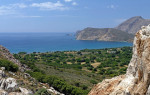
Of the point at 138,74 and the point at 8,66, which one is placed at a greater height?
the point at 138,74

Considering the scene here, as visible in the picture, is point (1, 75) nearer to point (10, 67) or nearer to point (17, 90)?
point (17, 90)

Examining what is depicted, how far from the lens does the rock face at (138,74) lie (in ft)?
23.0

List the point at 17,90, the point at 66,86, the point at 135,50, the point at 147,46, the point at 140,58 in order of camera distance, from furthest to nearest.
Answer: the point at 66,86 → the point at 17,90 → the point at 135,50 → the point at 140,58 → the point at 147,46

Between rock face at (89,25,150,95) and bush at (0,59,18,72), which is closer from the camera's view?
rock face at (89,25,150,95)

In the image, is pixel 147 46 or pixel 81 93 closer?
pixel 147 46

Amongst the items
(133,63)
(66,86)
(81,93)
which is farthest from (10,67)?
(133,63)

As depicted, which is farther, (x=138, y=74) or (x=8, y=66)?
(x=8, y=66)

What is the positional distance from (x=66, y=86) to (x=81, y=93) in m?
3.22

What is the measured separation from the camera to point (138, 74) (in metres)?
7.70

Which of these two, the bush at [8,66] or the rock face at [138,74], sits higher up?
the rock face at [138,74]

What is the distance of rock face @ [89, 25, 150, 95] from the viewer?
7008 mm

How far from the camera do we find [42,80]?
2953 cm

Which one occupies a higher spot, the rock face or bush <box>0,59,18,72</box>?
the rock face

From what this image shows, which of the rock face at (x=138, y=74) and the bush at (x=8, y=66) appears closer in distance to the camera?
the rock face at (x=138, y=74)
